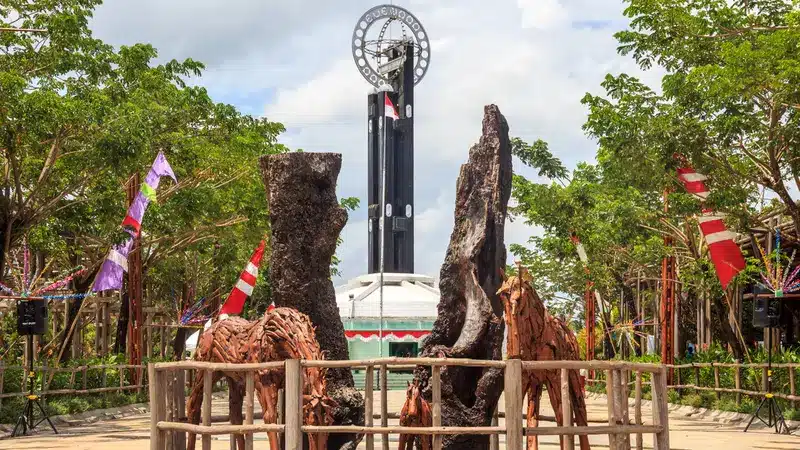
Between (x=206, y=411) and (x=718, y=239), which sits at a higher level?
(x=718, y=239)

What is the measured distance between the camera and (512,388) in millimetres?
9195

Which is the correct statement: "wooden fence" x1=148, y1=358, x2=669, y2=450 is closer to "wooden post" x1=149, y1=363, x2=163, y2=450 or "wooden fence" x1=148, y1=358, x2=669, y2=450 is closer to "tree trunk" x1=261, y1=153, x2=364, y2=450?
"wooden post" x1=149, y1=363, x2=163, y2=450

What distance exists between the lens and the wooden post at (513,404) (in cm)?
910

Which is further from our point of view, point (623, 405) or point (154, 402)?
point (154, 402)

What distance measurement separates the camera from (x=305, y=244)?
518 inches

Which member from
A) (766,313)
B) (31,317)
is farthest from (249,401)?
(766,313)

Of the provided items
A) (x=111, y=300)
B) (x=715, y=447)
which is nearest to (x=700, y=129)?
(x=715, y=447)

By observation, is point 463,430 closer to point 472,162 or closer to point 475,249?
point 475,249

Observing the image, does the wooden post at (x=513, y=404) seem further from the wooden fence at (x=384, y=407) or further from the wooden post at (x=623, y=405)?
the wooden post at (x=623, y=405)

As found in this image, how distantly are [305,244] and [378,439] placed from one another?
4399 millimetres

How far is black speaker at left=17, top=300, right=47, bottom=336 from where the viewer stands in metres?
19.5

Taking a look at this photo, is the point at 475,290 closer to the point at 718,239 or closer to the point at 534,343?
the point at 534,343

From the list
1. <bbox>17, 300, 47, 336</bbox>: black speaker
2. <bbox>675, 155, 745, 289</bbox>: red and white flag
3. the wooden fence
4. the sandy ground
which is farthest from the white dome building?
the wooden fence

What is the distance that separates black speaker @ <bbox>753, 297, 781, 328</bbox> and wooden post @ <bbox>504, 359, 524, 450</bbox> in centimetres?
1176
